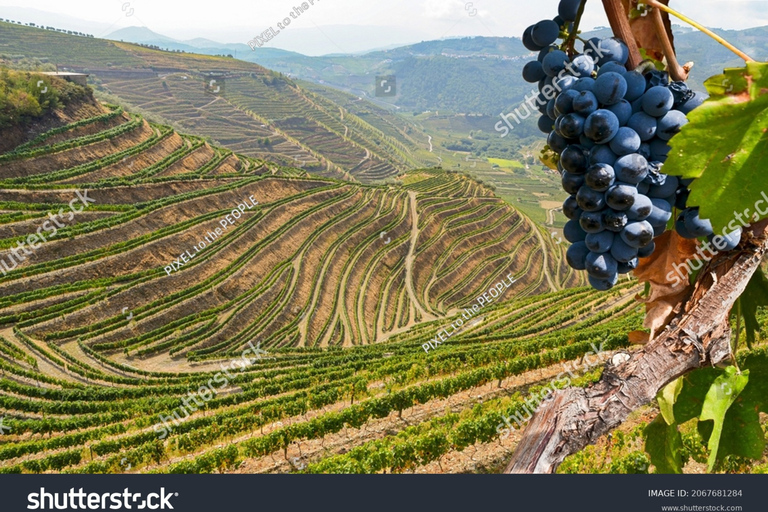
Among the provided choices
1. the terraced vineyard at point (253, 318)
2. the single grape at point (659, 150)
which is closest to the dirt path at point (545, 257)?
the terraced vineyard at point (253, 318)


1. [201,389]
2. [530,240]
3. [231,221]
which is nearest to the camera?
[201,389]

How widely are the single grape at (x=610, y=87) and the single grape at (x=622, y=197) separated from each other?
417mm

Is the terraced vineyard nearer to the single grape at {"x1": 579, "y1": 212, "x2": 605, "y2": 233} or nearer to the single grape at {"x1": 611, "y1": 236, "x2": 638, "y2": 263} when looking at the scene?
the single grape at {"x1": 611, "y1": 236, "x2": 638, "y2": 263}

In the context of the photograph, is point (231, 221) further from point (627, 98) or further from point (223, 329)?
point (627, 98)

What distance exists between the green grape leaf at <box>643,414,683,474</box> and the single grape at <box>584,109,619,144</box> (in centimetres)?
177

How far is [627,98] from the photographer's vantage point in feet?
7.57

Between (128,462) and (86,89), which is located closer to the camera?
(128,462)

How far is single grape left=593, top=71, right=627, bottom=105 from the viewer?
2.16 meters

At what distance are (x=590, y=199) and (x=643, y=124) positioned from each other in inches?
17.0

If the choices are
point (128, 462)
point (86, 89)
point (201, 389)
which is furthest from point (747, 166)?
point (86, 89)

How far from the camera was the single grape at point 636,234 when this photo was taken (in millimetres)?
2248

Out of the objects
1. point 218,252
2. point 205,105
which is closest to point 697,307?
point 218,252

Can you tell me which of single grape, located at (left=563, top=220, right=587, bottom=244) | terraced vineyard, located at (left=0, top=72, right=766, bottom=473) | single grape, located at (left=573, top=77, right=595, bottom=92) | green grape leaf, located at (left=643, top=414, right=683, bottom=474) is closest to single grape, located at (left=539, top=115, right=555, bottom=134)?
single grape, located at (left=573, top=77, right=595, bottom=92)
